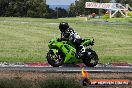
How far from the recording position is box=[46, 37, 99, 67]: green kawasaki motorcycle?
1469 cm

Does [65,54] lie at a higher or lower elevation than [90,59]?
higher

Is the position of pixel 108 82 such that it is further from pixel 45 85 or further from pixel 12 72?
pixel 12 72

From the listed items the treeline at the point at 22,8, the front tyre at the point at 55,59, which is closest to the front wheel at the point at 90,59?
the front tyre at the point at 55,59

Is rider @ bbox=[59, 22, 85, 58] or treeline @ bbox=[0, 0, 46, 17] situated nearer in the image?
rider @ bbox=[59, 22, 85, 58]

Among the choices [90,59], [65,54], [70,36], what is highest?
[70,36]

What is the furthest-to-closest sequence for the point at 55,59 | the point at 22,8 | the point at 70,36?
the point at 22,8
the point at 70,36
the point at 55,59

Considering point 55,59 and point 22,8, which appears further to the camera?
point 22,8

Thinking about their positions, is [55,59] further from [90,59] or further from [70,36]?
[90,59]

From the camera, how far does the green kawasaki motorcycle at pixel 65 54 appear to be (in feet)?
48.2

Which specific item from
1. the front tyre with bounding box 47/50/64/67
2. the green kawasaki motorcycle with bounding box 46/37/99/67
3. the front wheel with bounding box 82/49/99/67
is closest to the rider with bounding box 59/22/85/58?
the green kawasaki motorcycle with bounding box 46/37/99/67

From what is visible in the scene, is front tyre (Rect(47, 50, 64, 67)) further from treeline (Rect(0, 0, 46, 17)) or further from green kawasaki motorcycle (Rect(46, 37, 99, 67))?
treeline (Rect(0, 0, 46, 17))

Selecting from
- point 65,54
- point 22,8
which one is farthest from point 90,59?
point 22,8

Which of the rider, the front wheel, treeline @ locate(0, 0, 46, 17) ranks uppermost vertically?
the rider

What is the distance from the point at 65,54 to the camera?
1476cm
